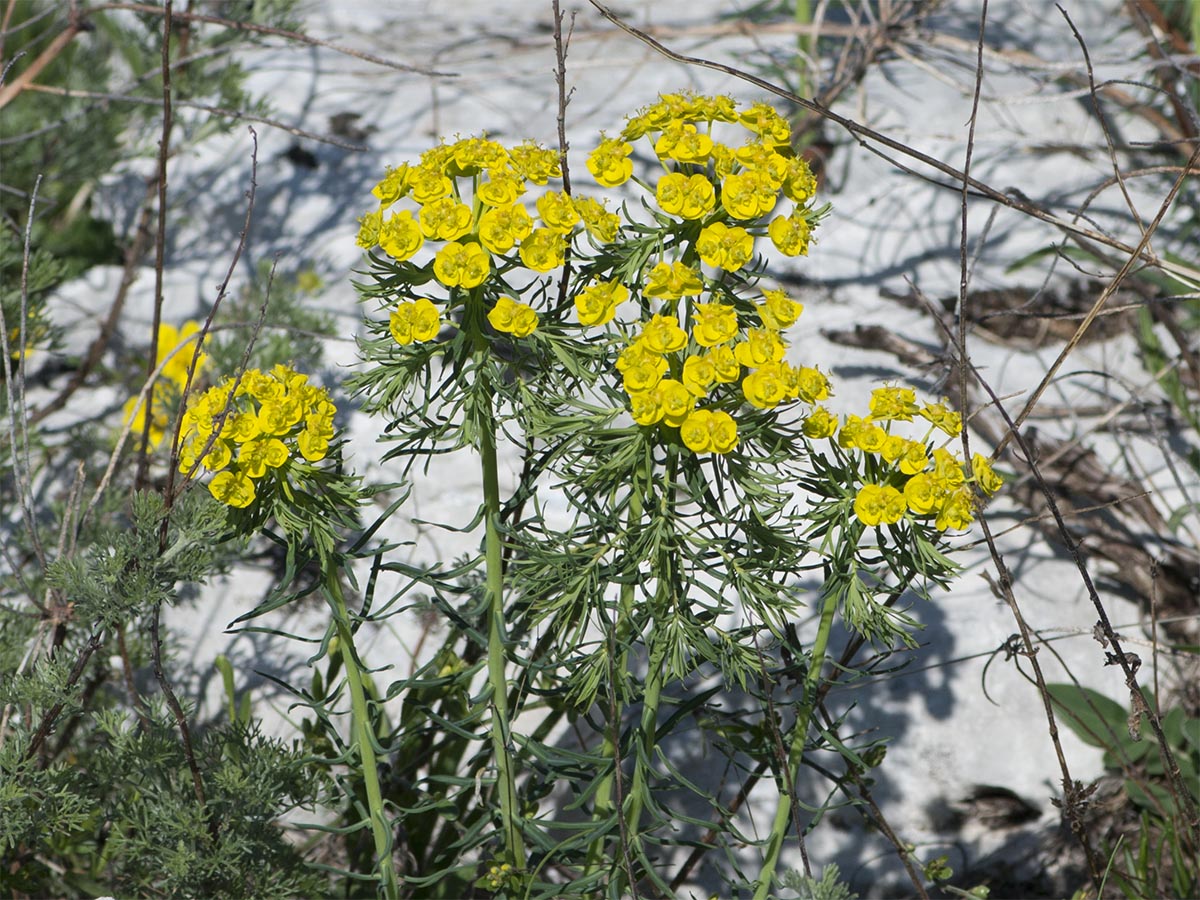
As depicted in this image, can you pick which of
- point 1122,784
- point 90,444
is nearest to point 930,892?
point 1122,784

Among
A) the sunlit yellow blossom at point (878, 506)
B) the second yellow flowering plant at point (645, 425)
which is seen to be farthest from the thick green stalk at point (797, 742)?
the sunlit yellow blossom at point (878, 506)

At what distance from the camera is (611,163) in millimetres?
1476

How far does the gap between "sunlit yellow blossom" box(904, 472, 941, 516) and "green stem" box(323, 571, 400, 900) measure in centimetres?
77

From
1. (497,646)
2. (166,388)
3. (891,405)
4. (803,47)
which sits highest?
(803,47)

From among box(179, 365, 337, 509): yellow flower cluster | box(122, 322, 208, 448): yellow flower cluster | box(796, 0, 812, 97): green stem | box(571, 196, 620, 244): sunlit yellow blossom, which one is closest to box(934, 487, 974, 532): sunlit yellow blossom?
box(571, 196, 620, 244): sunlit yellow blossom

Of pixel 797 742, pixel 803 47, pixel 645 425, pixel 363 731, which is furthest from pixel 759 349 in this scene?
pixel 803 47

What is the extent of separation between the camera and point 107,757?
1900 millimetres

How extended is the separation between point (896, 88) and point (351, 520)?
2847 millimetres

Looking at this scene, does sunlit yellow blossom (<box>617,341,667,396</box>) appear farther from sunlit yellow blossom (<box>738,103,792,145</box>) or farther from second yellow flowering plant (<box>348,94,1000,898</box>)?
sunlit yellow blossom (<box>738,103,792,145</box>)

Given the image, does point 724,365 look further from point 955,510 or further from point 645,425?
point 955,510

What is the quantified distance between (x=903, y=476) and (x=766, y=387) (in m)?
0.27

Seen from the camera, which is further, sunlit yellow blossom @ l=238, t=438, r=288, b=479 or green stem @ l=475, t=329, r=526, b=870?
green stem @ l=475, t=329, r=526, b=870

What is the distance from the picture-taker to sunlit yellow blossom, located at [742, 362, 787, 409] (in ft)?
4.48

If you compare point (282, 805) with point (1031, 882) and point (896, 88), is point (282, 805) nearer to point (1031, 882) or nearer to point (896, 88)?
point (1031, 882)
